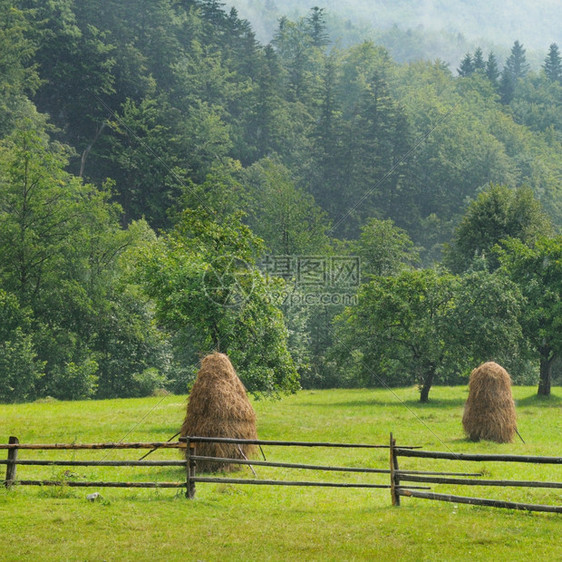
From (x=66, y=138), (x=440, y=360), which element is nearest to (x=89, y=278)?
(x=440, y=360)

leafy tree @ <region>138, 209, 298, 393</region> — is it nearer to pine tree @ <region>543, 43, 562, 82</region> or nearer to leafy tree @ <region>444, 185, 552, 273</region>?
leafy tree @ <region>444, 185, 552, 273</region>

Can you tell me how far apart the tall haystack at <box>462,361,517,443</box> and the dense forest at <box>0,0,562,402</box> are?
9014 millimetres

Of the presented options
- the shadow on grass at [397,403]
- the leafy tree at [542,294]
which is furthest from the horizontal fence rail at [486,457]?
the leafy tree at [542,294]

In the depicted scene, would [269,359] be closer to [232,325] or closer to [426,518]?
[232,325]

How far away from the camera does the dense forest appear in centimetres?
4450

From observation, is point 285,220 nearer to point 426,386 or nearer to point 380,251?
point 380,251

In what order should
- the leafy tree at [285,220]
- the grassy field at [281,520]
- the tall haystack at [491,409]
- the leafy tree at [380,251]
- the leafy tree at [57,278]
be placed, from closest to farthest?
the grassy field at [281,520] < the tall haystack at [491,409] < the leafy tree at [57,278] < the leafy tree at [380,251] < the leafy tree at [285,220]

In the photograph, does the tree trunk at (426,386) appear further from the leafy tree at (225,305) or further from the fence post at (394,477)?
the fence post at (394,477)

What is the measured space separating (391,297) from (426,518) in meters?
31.3

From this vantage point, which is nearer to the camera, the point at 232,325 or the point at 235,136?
the point at 232,325

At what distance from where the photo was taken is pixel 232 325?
31.4m

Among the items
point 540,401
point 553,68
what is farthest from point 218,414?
point 553,68

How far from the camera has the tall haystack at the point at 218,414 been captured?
19.9m

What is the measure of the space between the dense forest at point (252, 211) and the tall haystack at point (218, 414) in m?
10.1
